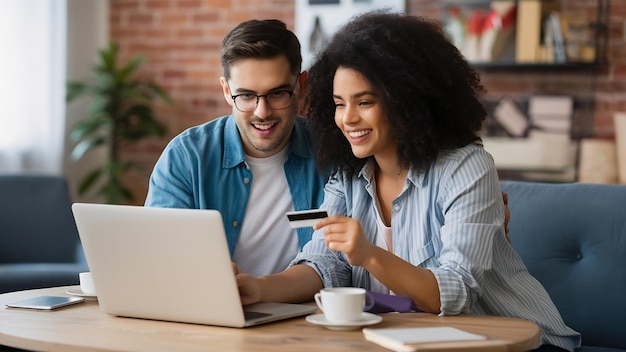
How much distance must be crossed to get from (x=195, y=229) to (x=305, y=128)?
934 mm

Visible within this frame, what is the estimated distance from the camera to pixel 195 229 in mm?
1610

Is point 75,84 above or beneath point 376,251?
above

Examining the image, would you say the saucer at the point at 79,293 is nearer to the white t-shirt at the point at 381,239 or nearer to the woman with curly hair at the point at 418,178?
the woman with curly hair at the point at 418,178

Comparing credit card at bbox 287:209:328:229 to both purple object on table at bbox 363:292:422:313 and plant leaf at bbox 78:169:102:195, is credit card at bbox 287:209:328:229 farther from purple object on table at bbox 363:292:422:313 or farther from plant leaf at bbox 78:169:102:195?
plant leaf at bbox 78:169:102:195

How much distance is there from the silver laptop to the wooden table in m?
0.03

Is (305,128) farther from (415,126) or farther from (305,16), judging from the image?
(305,16)

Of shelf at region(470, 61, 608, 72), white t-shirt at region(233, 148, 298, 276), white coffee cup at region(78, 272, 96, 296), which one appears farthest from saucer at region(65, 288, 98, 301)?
shelf at region(470, 61, 608, 72)

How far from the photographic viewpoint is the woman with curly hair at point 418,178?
6.16 feet

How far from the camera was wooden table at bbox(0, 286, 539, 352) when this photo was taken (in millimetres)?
1529

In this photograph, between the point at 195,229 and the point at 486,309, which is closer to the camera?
the point at 195,229

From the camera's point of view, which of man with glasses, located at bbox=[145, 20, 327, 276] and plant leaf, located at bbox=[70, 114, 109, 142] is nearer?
man with glasses, located at bbox=[145, 20, 327, 276]

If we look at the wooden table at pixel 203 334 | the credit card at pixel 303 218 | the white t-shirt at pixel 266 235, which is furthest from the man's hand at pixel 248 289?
the white t-shirt at pixel 266 235

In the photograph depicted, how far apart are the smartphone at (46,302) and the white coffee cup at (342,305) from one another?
583mm

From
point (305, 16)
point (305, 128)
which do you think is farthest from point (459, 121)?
point (305, 16)
